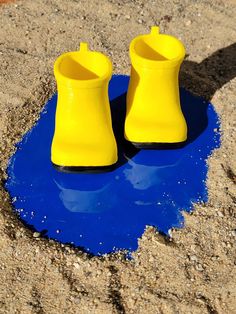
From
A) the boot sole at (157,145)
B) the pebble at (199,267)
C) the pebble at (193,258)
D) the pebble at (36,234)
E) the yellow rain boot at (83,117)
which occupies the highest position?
the yellow rain boot at (83,117)

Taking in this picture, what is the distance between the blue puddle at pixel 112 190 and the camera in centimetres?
255

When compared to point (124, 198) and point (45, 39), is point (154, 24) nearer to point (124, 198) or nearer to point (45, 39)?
point (45, 39)

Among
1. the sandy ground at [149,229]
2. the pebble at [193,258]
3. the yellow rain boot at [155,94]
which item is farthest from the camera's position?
the yellow rain boot at [155,94]

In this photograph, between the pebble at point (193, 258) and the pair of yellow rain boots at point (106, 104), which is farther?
the pair of yellow rain boots at point (106, 104)

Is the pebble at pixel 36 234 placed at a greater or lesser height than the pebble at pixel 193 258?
lesser

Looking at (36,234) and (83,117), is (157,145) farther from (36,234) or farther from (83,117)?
(36,234)

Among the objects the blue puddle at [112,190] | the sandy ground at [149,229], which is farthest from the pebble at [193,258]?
the blue puddle at [112,190]

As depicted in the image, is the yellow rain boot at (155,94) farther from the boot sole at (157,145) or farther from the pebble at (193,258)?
the pebble at (193,258)

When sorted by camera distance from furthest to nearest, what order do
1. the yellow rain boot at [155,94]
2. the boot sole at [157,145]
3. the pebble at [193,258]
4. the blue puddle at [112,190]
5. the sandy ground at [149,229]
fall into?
the boot sole at [157,145], the yellow rain boot at [155,94], the blue puddle at [112,190], the pebble at [193,258], the sandy ground at [149,229]

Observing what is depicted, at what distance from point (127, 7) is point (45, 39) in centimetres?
67

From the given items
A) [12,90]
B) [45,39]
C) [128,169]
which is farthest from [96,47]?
[128,169]

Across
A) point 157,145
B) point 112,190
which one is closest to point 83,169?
point 112,190

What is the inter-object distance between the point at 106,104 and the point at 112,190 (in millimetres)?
415

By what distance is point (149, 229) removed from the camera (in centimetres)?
252
